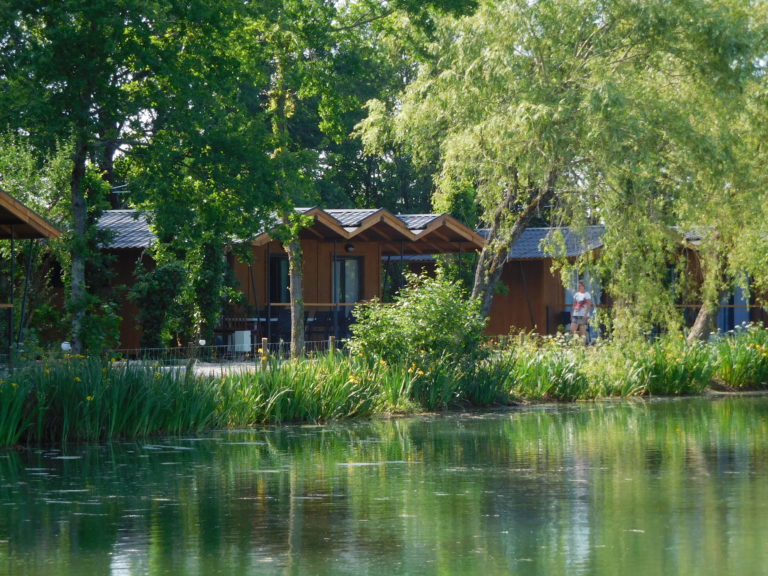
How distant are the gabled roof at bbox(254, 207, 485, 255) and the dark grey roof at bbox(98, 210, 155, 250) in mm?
2822

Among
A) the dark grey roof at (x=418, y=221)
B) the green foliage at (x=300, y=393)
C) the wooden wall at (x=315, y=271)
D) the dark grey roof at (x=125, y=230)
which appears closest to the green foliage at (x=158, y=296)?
the dark grey roof at (x=125, y=230)

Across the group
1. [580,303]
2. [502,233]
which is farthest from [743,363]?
[580,303]

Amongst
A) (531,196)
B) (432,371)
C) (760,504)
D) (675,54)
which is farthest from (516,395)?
(760,504)

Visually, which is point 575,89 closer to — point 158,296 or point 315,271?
Answer: point 158,296

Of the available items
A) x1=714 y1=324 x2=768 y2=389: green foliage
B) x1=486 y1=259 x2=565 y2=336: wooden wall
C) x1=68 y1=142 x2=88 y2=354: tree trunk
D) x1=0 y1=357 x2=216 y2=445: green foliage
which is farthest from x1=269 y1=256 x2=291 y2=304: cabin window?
x1=0 y1=357 x2=216 y2=445: green foliage

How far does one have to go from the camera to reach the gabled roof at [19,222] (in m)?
19.2

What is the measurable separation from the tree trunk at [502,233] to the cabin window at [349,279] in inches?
325

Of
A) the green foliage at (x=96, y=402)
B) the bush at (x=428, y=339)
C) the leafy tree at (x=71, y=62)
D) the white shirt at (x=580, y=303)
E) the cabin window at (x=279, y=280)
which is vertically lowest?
the green foliage at (x=96, y=402)

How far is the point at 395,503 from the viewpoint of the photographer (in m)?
10.8

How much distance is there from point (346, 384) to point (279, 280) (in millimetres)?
14496

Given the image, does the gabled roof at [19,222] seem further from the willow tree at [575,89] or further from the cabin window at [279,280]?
the cabin window at [279,280]

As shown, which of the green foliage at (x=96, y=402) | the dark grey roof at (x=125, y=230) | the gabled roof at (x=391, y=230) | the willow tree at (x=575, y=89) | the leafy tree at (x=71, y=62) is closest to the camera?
the green foliage at (x=96, y=402)

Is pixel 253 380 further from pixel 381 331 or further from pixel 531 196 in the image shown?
pixel 531 196

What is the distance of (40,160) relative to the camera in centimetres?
1945
